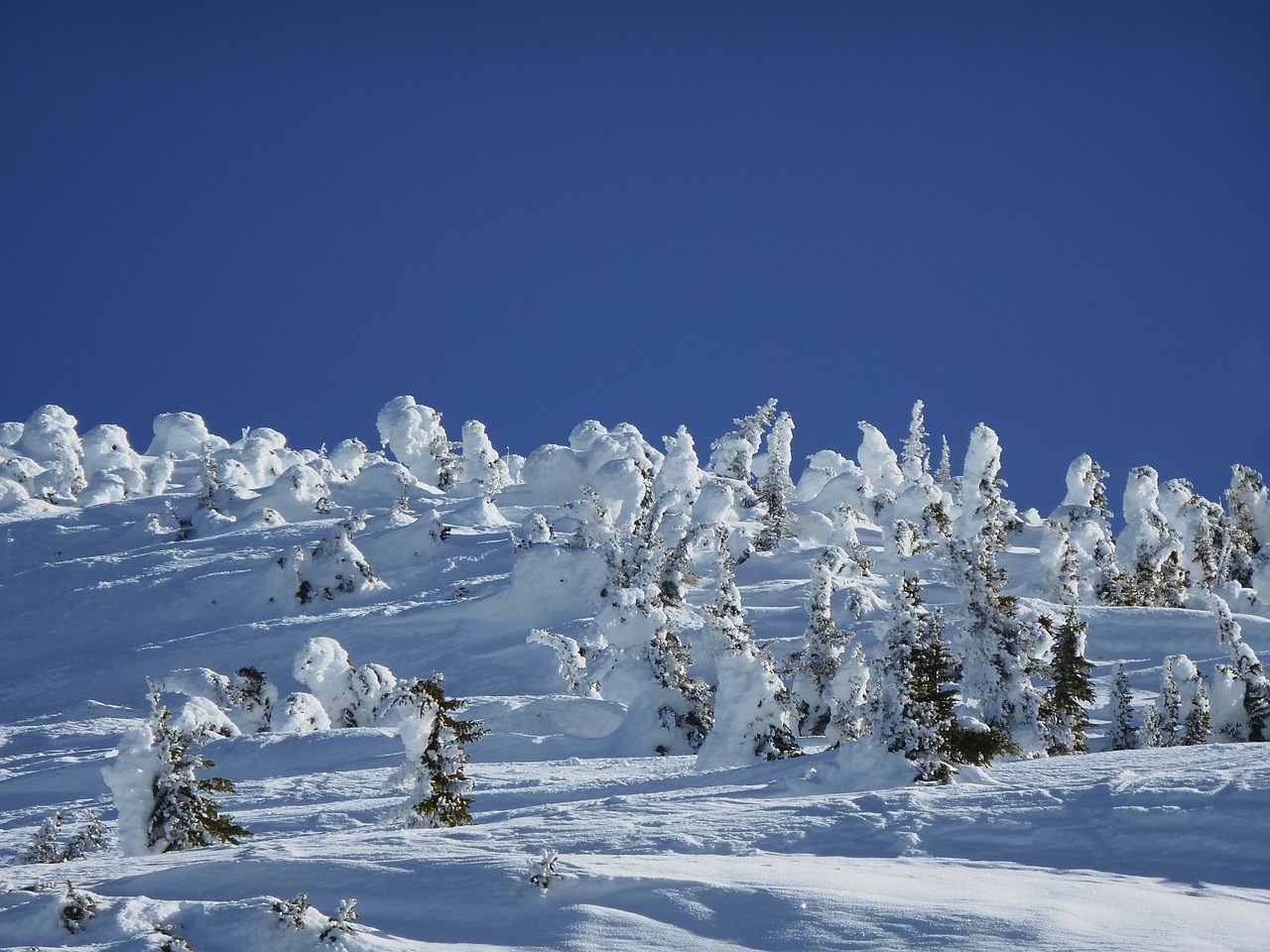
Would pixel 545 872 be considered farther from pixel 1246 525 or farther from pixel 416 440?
pixel 416 440

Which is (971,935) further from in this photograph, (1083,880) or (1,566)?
(1,566)

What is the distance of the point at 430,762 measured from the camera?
51.9ft

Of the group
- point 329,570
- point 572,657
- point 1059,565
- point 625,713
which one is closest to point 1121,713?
point 625,713

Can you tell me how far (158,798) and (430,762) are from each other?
12.1 ft

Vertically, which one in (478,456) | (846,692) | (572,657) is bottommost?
(572,657)

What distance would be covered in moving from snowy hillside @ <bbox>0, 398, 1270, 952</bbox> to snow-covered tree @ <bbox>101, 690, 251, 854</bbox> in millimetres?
51

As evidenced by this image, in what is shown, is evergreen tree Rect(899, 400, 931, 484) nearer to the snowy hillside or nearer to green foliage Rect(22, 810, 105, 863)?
the snowy hillside

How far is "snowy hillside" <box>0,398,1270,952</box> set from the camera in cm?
898

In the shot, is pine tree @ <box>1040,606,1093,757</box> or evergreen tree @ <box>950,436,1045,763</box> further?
pine tree @ <box>1040,606,1093,757</box>

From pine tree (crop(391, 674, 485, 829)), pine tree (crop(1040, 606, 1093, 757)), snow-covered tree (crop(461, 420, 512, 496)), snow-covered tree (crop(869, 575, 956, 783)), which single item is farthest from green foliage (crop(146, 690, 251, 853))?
snow-covered tree (crop(461, 420, 512, 496))

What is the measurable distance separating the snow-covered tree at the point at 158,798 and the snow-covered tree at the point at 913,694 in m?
9.52

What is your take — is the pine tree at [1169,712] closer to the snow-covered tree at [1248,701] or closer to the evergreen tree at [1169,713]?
the evergreen tree at [1169,713]

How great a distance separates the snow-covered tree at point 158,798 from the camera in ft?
47.4

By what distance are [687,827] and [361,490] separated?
55226 mm
